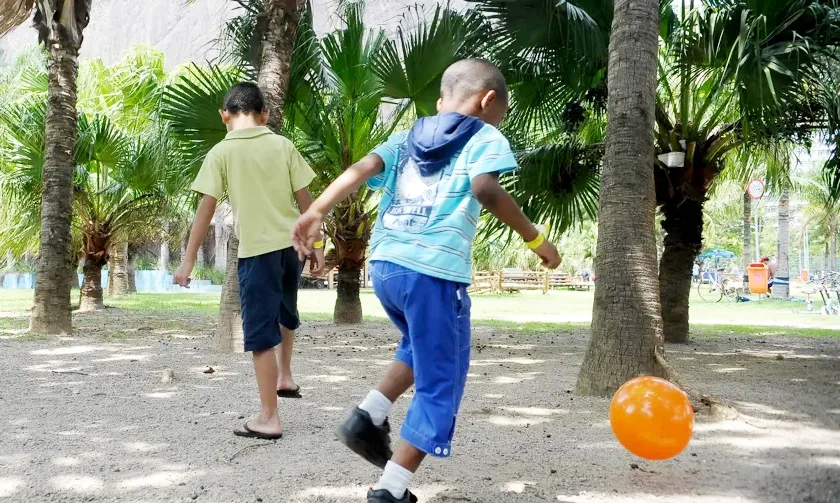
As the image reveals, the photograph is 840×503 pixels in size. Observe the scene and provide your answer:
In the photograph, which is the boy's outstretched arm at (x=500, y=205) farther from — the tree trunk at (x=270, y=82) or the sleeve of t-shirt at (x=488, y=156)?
the tree trunk at (x=270, y=82)

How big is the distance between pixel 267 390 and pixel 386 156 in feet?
4.48

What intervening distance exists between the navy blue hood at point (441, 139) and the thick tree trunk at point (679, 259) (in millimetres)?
6127

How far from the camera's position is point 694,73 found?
265 inches

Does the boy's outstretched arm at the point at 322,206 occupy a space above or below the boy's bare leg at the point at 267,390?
above

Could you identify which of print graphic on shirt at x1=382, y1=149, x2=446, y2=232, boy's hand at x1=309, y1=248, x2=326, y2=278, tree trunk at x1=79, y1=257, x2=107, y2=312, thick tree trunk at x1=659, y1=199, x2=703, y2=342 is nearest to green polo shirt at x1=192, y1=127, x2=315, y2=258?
boy's hand at x1=309, y1=248, x2=326, y2=278

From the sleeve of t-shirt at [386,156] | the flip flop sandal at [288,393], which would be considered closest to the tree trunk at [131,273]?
the flip flop sandal at [288,393]

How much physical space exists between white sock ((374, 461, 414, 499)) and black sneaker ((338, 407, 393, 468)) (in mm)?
247

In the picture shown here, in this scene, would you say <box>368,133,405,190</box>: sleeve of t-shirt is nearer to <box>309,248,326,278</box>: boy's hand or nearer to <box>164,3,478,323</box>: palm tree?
<box>309,248,326,278</box>: boy's hand

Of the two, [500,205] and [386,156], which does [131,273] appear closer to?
[386,156]

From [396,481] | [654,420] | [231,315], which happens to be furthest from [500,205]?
[231,315]

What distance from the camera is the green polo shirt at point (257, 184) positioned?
10.2 ft

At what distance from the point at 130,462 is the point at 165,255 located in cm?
3537

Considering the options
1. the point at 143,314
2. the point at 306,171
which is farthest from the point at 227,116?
the point at 143,314

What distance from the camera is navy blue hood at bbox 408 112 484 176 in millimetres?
2127
